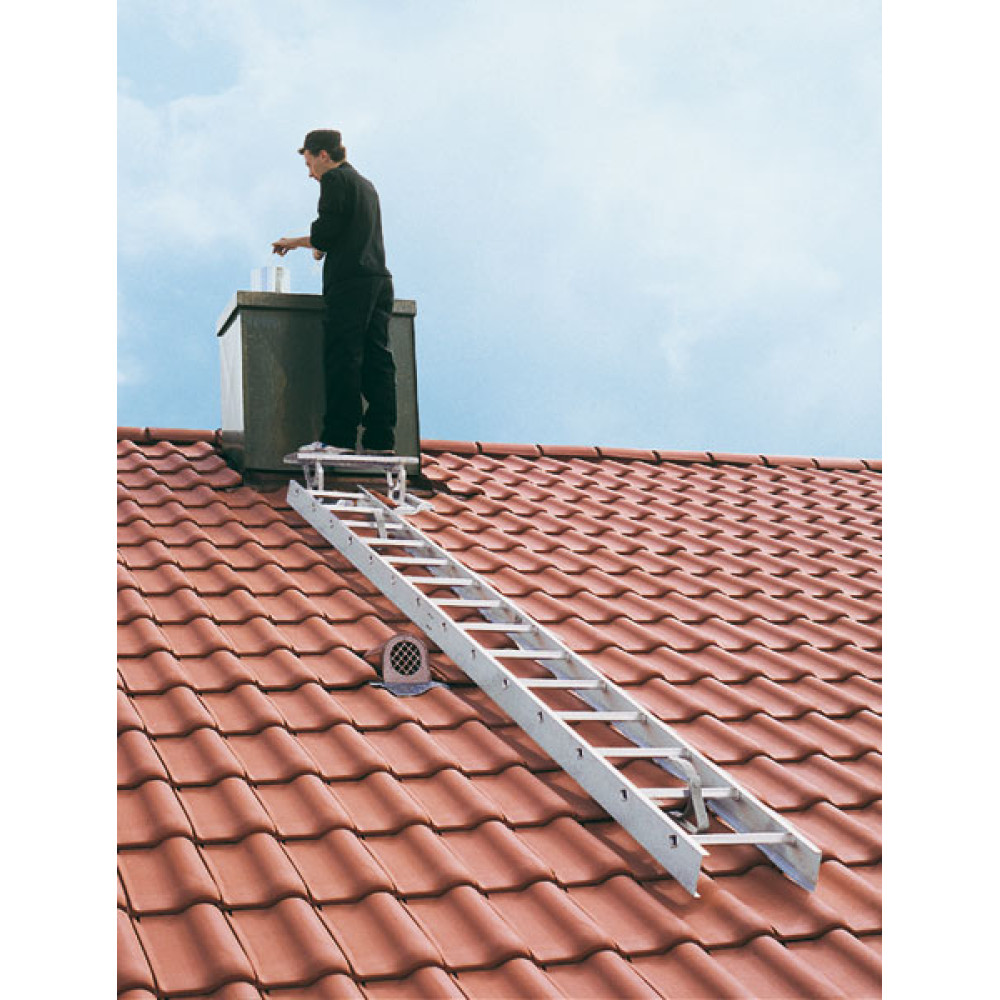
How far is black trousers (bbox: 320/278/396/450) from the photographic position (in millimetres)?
6270

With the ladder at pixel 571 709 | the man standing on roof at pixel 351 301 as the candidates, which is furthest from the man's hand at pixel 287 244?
the ladder at pixel 571 709

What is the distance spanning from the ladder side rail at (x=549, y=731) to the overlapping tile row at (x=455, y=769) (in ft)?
0.19

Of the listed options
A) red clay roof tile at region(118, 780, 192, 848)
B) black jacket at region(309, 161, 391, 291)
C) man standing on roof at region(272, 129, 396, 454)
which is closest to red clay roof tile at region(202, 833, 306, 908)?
red clay roof tile at region(118, 780, 192, 848)

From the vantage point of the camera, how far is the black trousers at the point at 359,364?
20.6 feet

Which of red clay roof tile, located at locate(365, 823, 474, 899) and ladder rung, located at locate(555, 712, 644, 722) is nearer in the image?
red clay roof tile, located at locate(365, 823, 474, 899)

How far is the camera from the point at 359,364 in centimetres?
630

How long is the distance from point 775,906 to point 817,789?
0.69 metres

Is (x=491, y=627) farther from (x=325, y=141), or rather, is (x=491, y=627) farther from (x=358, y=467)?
(x=325, y=141)

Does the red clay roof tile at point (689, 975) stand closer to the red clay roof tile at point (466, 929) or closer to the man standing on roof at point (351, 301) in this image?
the red clay roof tile at point (466, 929)

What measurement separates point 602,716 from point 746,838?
67 cm

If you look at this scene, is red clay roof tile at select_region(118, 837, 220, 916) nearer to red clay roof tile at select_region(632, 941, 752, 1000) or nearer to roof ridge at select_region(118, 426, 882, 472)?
red clay roof tile at select_region(632, 941, 752, 1000)

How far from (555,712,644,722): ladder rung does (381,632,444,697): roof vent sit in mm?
562

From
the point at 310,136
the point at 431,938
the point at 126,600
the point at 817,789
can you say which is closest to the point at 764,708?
the point at 817,789

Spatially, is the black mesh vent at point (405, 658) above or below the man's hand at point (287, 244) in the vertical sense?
below
